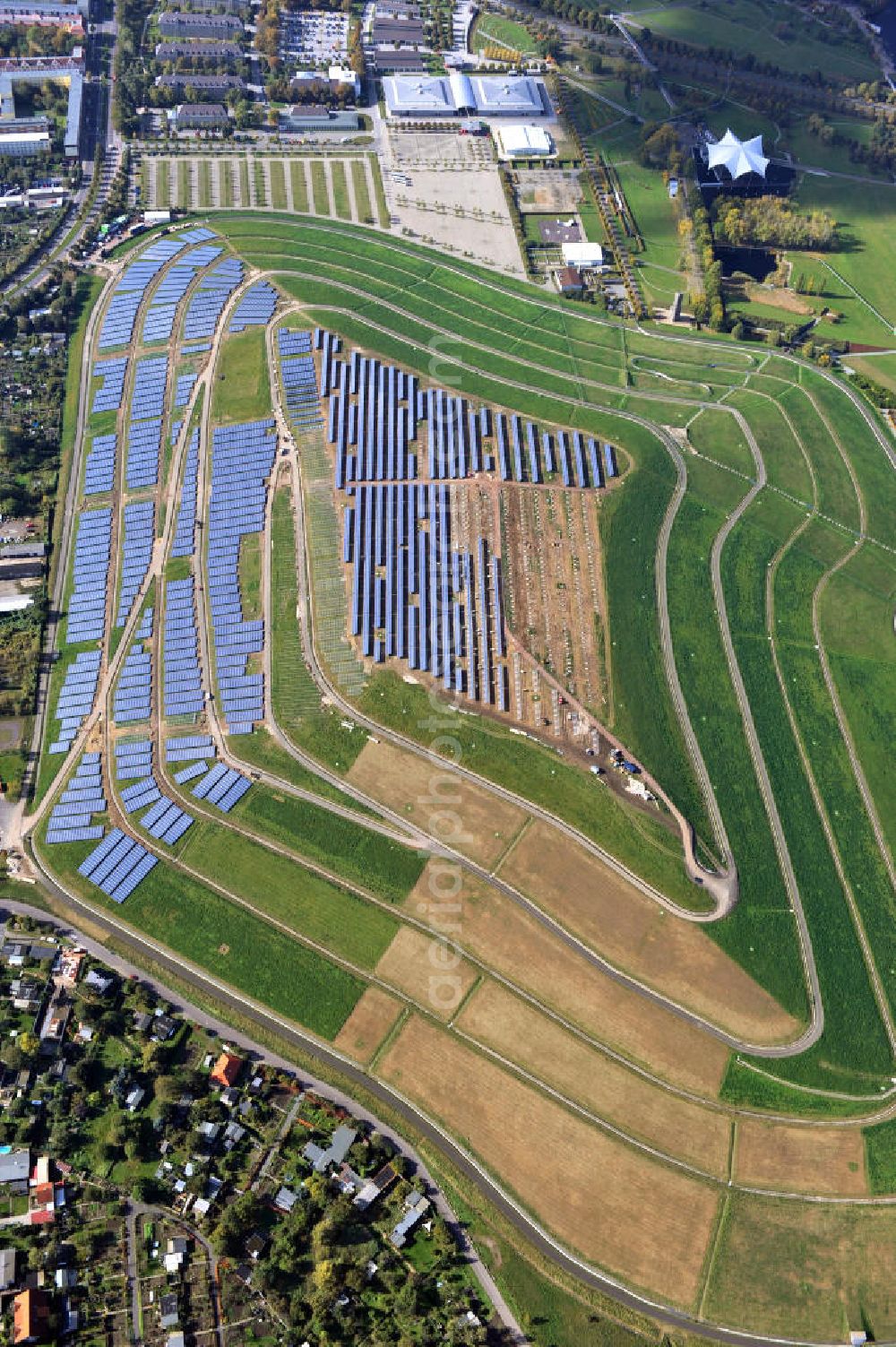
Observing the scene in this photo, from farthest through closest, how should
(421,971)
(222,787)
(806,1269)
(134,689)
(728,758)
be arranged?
(134,689), (728,758), (222,787), (421,971), (806,1269)

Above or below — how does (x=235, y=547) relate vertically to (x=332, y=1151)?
above

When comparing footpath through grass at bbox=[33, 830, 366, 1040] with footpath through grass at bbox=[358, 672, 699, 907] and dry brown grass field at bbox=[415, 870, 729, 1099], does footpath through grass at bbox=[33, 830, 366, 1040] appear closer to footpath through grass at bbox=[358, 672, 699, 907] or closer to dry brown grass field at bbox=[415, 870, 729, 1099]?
dry brown grass field at bbox=[415, 870, 729, 1099]

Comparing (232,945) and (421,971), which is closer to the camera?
→ (421,971)

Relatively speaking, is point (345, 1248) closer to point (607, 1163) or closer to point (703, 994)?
point (607, 1163)

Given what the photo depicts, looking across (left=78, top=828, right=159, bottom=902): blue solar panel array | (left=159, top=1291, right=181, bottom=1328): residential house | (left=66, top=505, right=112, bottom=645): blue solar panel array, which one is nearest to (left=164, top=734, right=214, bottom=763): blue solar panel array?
(left=78, top=828, right=159, bottom=902): blue solar panel array

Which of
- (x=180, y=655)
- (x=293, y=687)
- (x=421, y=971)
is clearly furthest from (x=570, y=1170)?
(x=180, y=655)

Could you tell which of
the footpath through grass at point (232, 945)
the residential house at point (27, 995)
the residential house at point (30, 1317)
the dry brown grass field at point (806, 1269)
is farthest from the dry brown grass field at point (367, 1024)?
the dry brown grass field at point (806, 1269)

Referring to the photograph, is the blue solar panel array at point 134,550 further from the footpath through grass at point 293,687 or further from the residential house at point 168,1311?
the residential house at point 168,1311

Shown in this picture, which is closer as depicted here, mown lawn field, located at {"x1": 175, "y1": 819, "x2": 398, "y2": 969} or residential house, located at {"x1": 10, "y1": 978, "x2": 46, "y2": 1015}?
residential house, located at {"x1": 10, "y1": 978, "x2": 46, "y2": 1015}

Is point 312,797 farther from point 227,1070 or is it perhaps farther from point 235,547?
point 235,547
